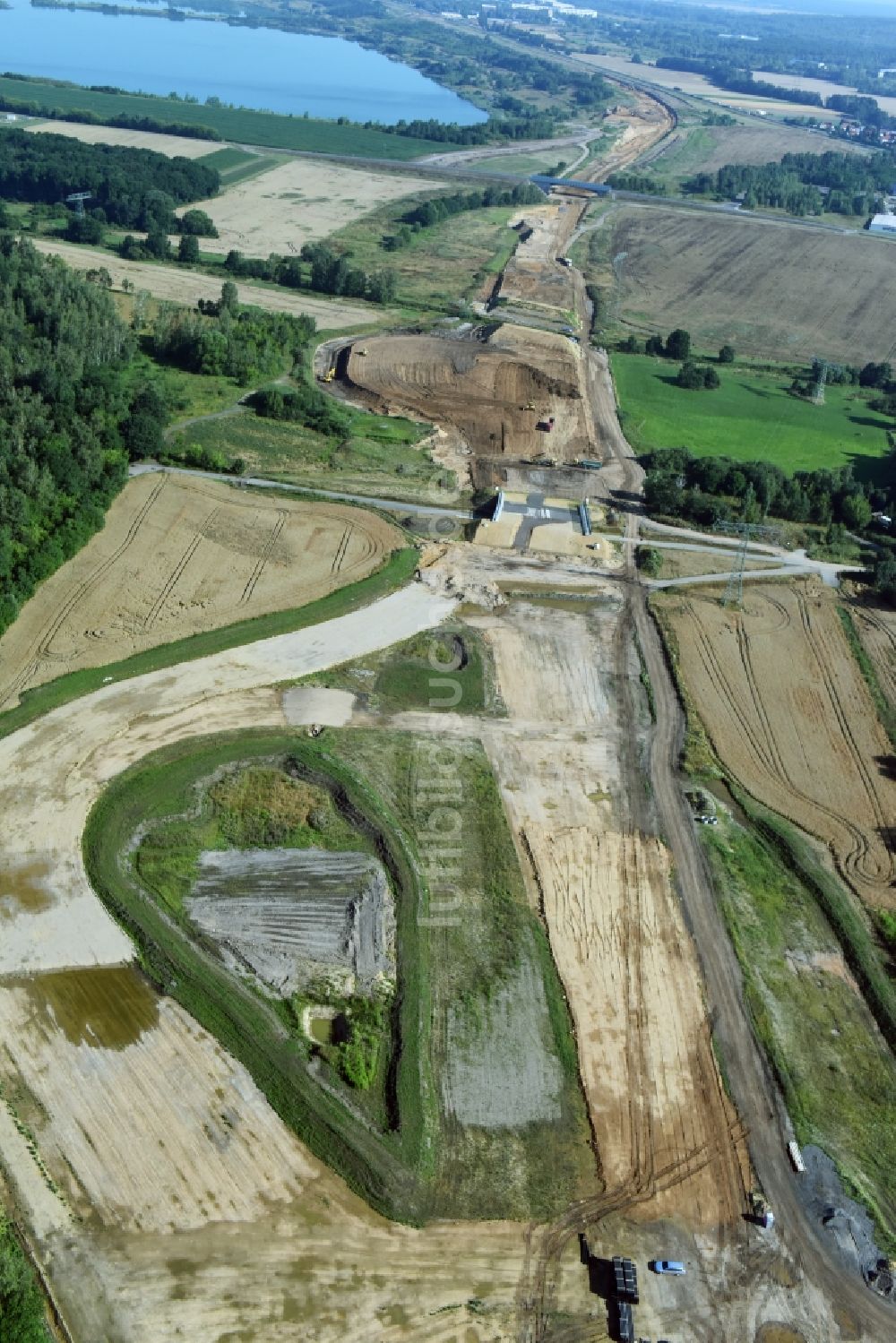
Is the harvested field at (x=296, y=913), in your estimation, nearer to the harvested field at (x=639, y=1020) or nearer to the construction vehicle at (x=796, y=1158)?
the harvested field at (x=639, y=1020)

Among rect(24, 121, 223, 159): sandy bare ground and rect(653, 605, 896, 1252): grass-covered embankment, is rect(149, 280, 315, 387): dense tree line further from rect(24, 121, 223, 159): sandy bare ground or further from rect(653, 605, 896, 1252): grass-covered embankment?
rect(24, 121, 223, 159): sandy bare ground

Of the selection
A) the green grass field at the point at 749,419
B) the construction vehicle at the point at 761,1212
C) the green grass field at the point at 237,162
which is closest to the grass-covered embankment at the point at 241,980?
the construction vehicle at the point at 761,1212

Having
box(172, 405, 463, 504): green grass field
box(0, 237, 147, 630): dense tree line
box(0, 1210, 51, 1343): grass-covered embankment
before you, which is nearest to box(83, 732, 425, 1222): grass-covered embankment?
box(0, 1210, 51, 1343): grass-covered embankment

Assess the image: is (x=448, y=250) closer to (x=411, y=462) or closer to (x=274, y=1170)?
(x=411, y=462)

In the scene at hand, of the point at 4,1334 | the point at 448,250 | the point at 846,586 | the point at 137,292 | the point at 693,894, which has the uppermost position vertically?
the point at 448,250

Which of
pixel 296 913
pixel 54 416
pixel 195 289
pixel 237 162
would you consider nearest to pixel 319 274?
pixel 195 289

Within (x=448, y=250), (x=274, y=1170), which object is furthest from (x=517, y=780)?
(x=448, y=250)
